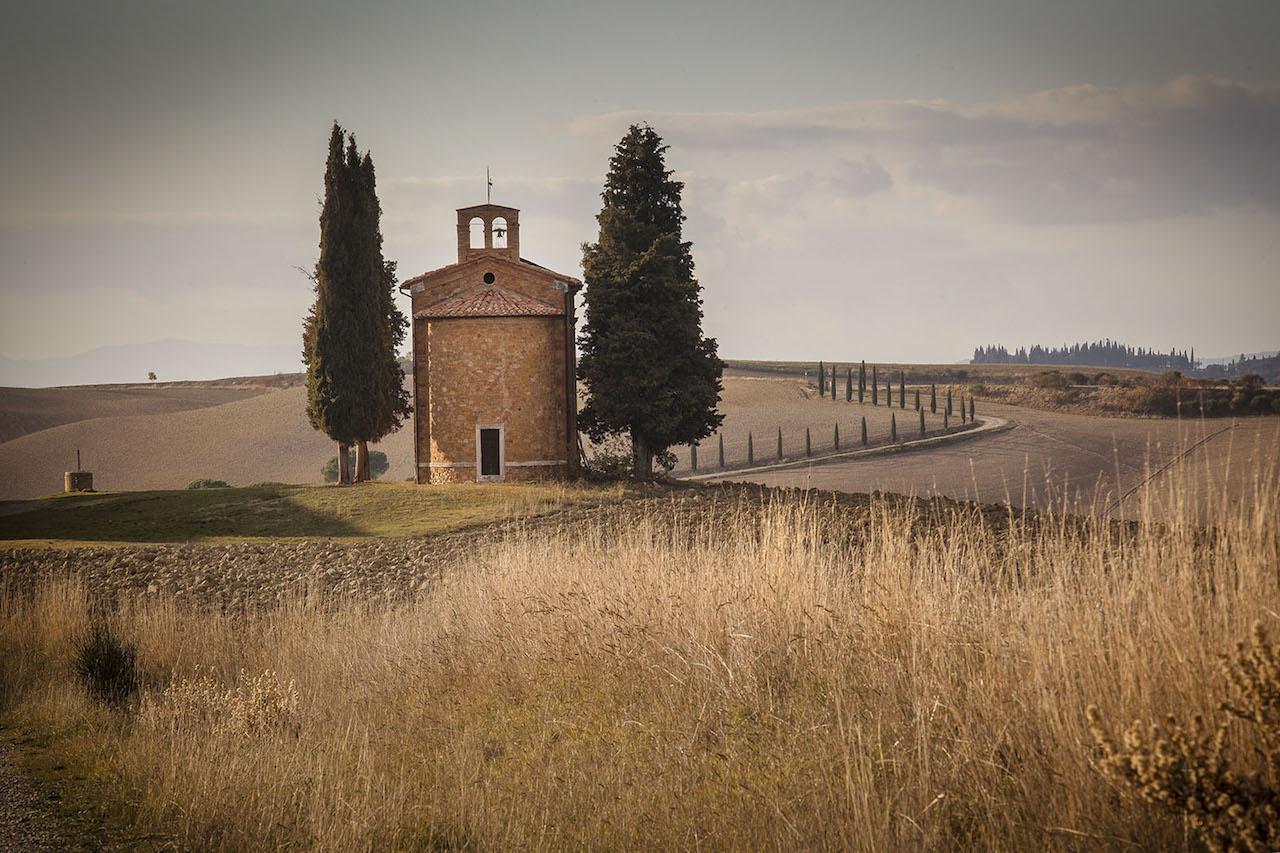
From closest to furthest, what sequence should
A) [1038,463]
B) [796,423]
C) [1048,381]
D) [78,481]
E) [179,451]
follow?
1. [78,481]
2. [1038,463]
3. [796,423]
4. [179,451]
5. [1048,381]

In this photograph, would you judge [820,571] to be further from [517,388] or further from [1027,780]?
[517,388]

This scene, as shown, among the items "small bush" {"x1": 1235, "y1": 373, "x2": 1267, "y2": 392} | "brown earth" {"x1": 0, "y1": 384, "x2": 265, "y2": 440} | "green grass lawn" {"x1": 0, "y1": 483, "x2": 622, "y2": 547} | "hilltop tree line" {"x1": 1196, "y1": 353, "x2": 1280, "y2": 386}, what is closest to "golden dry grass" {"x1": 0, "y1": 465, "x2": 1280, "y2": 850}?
"green grass lawn" {"x1": 0, "y1": 483, "x2": 622, "y2": 547}

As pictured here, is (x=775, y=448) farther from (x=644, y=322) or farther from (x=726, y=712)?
(x=726, y=712)

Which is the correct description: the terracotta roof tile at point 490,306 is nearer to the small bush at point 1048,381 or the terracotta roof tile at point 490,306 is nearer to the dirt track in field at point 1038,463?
the dirt track in field at point 1038,463

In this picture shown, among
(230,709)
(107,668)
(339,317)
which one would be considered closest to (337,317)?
(339,317)

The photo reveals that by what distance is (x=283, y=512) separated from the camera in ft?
79.6

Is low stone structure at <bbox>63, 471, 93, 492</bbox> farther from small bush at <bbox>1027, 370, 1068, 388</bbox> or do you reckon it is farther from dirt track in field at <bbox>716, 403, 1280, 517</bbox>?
small bush at <bbox>1027, 370, 1068, 388</bbox>

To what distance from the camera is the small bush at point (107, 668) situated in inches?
384

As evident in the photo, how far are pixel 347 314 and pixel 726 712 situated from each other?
79.6 ft

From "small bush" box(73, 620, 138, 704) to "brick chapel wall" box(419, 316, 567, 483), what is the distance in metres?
16.8

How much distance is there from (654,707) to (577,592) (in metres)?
2.53

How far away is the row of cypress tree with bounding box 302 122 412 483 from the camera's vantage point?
2820cm

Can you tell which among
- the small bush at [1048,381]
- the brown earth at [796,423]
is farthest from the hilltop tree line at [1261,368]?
the small bush at [1048,381]

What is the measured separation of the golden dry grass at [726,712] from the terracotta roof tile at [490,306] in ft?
58.7
